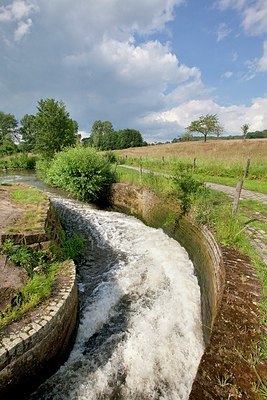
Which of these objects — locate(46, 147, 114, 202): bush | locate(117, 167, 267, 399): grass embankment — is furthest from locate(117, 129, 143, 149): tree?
locate(117, 167, 267, 399): grass embankment

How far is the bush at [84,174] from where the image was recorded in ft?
47.5

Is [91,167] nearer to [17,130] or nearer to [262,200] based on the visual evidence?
[262,200]

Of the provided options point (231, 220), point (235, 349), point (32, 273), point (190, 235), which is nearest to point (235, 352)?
point (235, 349)

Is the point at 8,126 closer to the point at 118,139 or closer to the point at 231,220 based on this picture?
the point at 118,139

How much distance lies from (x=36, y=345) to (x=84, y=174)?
1204cm

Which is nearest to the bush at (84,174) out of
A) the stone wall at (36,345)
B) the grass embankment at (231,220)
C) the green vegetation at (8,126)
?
the grass embankment at (231,220)

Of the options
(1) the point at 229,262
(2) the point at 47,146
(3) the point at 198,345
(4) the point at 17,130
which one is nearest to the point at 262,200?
(1) the point at 229,262

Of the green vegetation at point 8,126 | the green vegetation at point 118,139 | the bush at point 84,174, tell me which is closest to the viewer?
the bush at point 84,174

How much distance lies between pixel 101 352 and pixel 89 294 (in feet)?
5.66

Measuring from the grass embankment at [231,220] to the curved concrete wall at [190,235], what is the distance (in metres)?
0.31

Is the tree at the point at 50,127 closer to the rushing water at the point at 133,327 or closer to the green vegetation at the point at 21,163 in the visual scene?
the green vegetation at the point at 21,163

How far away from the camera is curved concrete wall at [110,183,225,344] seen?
173 inches

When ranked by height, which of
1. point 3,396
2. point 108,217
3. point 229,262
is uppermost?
point 229,262

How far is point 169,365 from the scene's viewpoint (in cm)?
370
